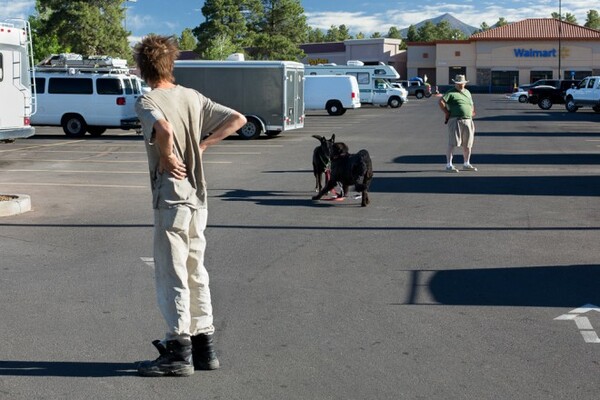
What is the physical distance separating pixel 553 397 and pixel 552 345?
107 centimetres

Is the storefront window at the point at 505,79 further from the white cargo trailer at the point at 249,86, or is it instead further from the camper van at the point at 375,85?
the white cargo trailer at the point at 249,86

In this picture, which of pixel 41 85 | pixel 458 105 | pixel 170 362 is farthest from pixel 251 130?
pixel 170 362

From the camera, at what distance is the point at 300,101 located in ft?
95.4

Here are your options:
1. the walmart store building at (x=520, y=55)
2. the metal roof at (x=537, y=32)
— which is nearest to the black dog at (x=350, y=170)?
the walmart store building at (x=520, y=55)

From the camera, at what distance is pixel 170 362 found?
5.44 metres

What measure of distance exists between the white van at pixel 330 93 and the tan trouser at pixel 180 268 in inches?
1552

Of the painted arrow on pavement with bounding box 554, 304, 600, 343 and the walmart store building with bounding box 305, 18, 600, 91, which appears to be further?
the walmart store building with bounding box 305, 18, 600, 91

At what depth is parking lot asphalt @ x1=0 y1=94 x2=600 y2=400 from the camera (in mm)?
5430

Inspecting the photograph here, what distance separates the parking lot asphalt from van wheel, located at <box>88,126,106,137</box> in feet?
39.4

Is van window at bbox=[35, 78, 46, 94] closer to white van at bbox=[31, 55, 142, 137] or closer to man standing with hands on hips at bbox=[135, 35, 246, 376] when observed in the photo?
white van at bbox=[31, 55, 142, 137]

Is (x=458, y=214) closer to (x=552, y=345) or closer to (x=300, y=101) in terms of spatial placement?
(x=552, y=345)

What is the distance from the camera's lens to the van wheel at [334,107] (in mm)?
45156

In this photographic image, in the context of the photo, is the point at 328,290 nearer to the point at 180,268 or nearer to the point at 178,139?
the point at 180,268

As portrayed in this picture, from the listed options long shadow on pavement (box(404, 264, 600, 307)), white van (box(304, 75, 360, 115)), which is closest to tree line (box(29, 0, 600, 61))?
white van (box(304, 75, 360, 115))
